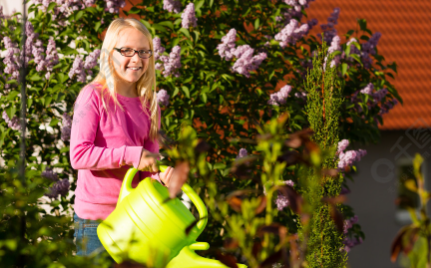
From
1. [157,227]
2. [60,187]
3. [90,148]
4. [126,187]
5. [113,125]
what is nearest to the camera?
[157,227]

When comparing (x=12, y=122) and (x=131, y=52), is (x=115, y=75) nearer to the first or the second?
(x=131, y=52)

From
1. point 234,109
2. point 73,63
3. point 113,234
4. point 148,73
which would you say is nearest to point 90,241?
point 113,234

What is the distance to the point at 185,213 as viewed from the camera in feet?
6.15

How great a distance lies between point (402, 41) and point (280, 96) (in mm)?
5140

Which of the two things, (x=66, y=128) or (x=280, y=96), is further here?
(x=280, y=96)

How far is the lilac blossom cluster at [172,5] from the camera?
4090 mm

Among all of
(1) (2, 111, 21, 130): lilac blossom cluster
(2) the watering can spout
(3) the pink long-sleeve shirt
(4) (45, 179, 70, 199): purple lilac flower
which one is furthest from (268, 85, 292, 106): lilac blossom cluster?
(2) the watering can spout

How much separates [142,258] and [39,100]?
2534 mm

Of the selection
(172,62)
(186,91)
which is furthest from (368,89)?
(172,62)

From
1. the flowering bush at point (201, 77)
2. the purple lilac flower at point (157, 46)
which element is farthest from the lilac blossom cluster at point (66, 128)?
the purple lilac flower at point (157, 46)

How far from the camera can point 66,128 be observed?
3.95m

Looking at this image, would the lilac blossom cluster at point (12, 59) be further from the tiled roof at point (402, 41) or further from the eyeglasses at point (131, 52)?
the tiled roof at point (402, 41)

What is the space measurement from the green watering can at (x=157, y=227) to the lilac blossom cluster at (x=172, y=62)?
202cm

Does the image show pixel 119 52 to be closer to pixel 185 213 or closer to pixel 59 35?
pixel 185 213
